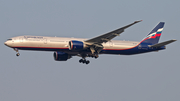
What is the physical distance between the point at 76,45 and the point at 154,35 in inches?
715

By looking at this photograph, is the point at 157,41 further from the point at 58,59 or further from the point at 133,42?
the point at 58,59

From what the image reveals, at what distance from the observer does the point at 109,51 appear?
177 feet

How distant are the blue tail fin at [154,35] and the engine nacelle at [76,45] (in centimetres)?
1382

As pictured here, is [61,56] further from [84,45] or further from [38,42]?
[38,42]

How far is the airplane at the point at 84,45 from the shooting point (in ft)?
162

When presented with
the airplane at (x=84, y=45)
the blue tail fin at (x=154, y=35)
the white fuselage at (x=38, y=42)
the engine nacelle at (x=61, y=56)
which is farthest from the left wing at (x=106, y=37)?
the blue tail fin at (x=154, y=35)

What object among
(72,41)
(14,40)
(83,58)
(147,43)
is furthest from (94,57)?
(14,40)

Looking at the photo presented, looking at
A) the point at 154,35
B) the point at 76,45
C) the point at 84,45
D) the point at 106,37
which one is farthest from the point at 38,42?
the point at 154,35

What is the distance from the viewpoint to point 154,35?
5922 cm

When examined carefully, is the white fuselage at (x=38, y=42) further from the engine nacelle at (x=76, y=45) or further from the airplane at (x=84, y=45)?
the engine nacelle at (x=76, y=45)

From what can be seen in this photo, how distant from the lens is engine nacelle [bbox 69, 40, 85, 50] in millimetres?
49312

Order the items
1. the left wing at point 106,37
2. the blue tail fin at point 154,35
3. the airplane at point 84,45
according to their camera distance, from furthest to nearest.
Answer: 1. the blue tail fin at point 154,35
2. the airplane at point 84,45
3. the left wing at point 106,37

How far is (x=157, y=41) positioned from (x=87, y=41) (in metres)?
16.1

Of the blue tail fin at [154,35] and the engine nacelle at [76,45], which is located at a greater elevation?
the blue tail fin at [154,35]
